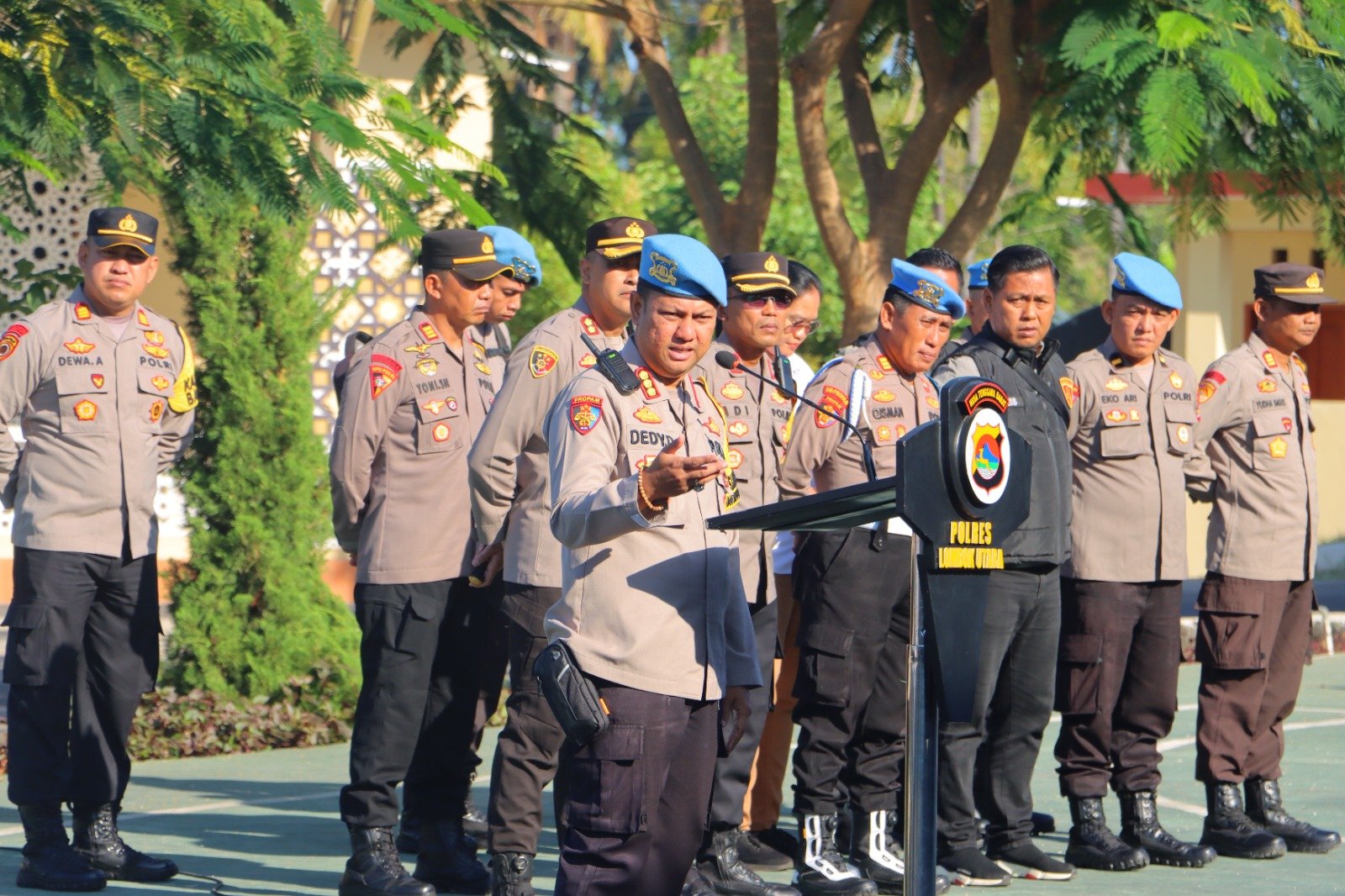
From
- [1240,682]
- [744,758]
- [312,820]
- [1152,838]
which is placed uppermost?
[1240,682]

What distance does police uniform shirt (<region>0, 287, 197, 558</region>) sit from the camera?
244 inches

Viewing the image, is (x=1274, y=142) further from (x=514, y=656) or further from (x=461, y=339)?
(x=514, y=656)

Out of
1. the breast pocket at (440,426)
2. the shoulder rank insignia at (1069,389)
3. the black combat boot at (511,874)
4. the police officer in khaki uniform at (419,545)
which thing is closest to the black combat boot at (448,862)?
the police officer in khaki uniform at (419,545)

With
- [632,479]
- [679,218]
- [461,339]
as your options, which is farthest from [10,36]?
[679,218]

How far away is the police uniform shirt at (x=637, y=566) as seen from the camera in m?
4.24

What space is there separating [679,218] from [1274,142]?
1489 cm

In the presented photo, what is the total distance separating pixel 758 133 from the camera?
11.1 meters

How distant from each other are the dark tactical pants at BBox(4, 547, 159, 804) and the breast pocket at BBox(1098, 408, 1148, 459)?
11.0ft

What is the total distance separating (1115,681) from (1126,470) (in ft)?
2.45

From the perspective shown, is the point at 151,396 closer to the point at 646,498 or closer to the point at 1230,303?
the point at 646,498

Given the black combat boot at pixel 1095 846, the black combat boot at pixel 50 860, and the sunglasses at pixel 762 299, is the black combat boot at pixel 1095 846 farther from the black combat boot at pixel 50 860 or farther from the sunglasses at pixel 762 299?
the black combat boot at pixel 50 860

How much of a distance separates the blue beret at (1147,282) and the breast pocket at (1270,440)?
27.9 inches

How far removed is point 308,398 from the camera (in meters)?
9.66

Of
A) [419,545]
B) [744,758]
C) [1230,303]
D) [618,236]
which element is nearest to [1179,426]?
[744,758]
